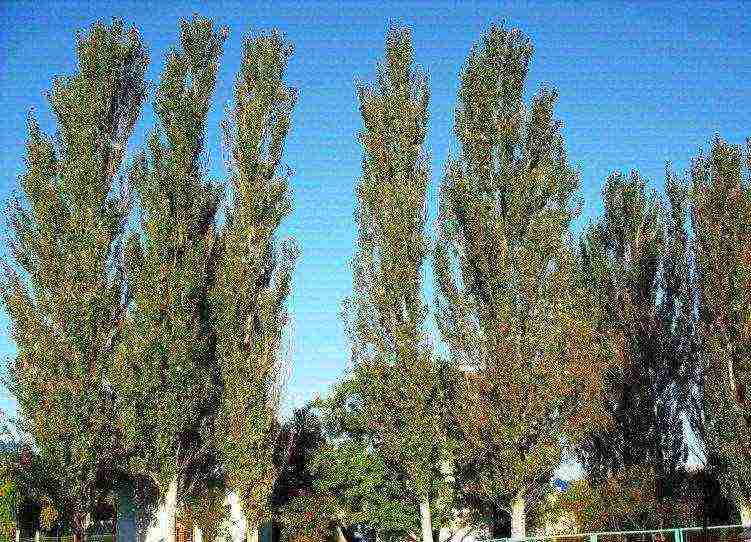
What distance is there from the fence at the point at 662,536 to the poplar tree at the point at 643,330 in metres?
5.09

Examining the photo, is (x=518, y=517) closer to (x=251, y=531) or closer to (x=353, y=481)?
(x=251, y=531)

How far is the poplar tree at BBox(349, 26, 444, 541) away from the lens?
1834 centimetres

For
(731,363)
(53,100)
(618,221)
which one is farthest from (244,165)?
(731,363)

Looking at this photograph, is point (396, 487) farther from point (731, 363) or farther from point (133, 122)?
point (133, 122)

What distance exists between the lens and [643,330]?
22.7 metres

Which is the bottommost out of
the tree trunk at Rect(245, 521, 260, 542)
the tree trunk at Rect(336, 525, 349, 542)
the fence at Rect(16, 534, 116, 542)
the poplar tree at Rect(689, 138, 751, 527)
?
the tree trunk at Rect(336, 525, 349, 542)

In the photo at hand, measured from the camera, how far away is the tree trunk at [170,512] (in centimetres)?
1823

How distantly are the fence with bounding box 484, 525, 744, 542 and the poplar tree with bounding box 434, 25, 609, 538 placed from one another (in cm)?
259

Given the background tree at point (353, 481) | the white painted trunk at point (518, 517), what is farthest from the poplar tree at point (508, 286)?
the background tree at point (353, 481)

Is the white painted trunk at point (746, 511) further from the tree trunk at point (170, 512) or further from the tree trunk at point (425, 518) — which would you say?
the tree trunk at point (170, 512)

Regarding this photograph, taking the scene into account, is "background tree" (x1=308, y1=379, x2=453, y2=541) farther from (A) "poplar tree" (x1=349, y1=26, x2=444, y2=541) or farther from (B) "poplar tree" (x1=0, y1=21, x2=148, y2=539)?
(B) "poplar tree" (x1=0, y1=21, x2=148, y2=539)

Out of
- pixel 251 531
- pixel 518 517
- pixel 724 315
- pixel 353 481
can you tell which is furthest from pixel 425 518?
pixel 724 315

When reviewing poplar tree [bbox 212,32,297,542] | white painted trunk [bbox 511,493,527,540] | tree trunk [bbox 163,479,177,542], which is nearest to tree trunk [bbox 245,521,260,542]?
poplar tree [bbox 212,32,297,542]

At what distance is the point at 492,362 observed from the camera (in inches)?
688
